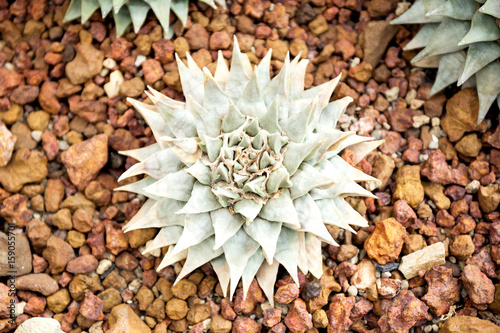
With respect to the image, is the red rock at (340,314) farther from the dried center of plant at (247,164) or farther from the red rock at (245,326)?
the dried center of plant at (247,164)

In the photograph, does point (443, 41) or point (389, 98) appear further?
point (389, 98)

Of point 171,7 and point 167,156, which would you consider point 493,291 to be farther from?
point 171,7

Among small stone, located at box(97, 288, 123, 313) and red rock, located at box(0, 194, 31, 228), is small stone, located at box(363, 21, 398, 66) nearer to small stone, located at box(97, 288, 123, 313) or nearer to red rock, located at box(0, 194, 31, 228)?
small stone, located at box(97, 288, 123, 313)

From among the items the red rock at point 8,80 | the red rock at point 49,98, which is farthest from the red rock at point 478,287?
the red rock at point 8,80

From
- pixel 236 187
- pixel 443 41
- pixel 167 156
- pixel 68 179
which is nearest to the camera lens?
pixel 236 187

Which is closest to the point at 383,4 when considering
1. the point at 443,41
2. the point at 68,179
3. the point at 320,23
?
the point at 320,23

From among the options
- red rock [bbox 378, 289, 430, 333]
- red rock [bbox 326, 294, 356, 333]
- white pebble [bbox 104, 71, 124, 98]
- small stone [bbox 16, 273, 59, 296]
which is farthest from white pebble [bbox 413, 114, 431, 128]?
small stone [bbox 16, 273, 59, 296]

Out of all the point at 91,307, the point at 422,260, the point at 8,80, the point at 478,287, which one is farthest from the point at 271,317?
the point at 8,80

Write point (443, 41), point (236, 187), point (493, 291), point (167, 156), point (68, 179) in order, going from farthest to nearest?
point (68, 179) < point (443, 41) < point (493, 291) < point (167, 156) < point (236, 187)
